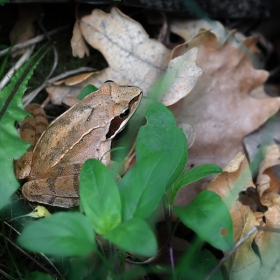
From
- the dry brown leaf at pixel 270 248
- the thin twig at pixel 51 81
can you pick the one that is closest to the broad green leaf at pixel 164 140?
the dry brown leaf at pixel 270 248

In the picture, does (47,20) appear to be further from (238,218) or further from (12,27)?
(238,218)

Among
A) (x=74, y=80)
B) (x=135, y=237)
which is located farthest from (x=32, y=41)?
(x=135, y=237)

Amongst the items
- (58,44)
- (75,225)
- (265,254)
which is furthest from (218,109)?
(75,225)

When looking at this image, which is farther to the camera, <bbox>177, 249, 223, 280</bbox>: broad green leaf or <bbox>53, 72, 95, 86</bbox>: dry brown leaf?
<bbox>53, 72, 95, 86</bbox>: dry brown leaf

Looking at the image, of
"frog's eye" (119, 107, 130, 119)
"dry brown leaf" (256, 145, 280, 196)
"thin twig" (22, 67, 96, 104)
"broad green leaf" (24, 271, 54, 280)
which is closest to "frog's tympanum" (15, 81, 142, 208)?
"frog's eye" (119, 107, 130, 119)

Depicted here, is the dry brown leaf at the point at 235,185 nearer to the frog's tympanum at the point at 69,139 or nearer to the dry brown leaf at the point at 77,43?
the frog's tympanum at the point at 69,139

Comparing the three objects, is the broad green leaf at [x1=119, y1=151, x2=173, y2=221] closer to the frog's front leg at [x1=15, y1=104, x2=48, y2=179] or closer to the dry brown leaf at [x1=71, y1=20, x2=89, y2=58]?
the frog's front leg at [x1=15, y1=104, x2=48, y2=179]

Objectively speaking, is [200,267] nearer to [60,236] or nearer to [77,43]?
[60,236]
